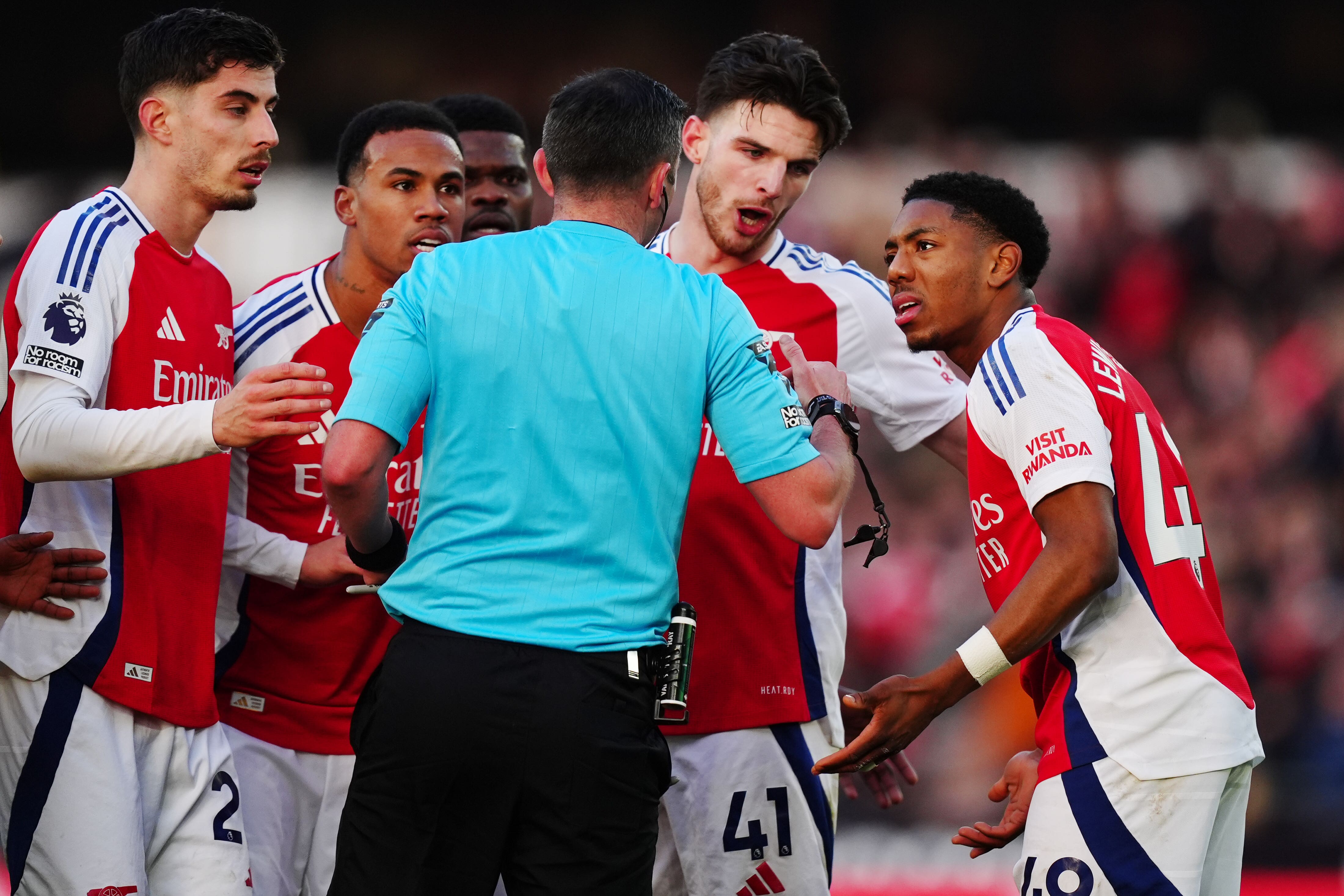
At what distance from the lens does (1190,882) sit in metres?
3.28

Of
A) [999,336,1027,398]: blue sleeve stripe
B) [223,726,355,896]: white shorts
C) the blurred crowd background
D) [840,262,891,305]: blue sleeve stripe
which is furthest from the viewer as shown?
the blurred crowd background

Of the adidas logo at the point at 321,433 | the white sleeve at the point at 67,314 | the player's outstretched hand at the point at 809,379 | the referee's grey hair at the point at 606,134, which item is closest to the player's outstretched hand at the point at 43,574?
the white sleeve at the point at 67,314

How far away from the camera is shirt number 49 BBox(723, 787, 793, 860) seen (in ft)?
14.2

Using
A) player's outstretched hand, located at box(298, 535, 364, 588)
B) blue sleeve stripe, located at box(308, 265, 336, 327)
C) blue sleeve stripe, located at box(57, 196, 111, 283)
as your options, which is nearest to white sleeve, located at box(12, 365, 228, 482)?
blue sleeve stripe, located at box(57, 196, 111, 283)

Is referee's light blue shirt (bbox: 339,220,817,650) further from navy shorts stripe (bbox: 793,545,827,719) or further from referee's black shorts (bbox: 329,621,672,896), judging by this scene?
navy shorts stripe (bbox: 793,545,827,719)

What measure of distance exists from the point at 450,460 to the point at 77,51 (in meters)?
8.18

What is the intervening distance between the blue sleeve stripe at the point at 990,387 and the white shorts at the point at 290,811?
221cm

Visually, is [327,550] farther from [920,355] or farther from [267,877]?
[920,355]

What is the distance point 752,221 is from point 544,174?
1306 mm

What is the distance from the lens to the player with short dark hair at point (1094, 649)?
3.27 meters

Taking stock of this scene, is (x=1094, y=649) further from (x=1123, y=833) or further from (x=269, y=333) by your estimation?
(x=269, y=333)

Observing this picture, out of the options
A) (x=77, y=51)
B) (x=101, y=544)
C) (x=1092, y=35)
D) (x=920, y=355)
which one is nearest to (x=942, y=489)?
(x=1092, y=35)

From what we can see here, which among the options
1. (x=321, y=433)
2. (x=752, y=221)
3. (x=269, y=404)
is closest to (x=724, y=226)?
(x=752, y=221)

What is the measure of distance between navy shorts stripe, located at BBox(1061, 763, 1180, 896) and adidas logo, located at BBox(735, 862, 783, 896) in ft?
4.17
